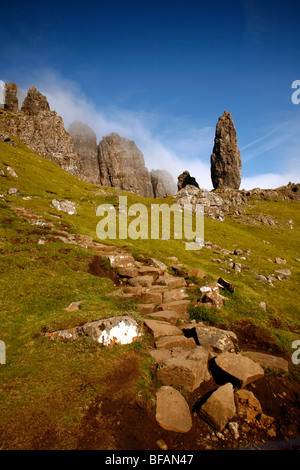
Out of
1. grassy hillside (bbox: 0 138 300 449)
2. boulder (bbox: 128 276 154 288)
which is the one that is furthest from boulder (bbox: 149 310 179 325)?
boulder (bbox: 128 276 154 288)

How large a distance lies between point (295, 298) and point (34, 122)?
601 feet

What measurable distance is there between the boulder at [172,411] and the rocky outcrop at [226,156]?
161 metres

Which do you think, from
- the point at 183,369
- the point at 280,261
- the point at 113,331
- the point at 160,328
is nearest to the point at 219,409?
the point at 183,369

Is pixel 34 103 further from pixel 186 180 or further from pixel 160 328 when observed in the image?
pixel 160 328

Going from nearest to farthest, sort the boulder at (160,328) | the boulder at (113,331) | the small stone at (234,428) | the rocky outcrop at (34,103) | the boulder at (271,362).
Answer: the small stone at (234,428)
the boulder at (271,362)
the boulder at (113,331)
the boulder at (160,328)
the rocky outcrop at (34,103)

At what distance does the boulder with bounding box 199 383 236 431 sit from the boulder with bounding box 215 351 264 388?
1000 millimetres

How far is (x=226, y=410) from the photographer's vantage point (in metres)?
7.25

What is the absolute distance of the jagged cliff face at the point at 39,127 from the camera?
145750mm

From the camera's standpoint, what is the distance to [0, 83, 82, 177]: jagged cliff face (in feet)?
478

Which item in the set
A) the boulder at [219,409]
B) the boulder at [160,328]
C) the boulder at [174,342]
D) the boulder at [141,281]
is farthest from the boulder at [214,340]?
the boulder at [141,281]

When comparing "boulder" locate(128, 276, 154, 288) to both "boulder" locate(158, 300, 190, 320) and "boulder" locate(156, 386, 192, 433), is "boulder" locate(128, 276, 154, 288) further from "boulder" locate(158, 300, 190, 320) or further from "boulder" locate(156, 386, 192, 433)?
"boulder" locate(156, 386, 192, 433)

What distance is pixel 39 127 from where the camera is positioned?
508 ft

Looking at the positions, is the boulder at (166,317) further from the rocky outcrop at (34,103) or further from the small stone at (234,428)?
the rocky outcrop at (34,103)
